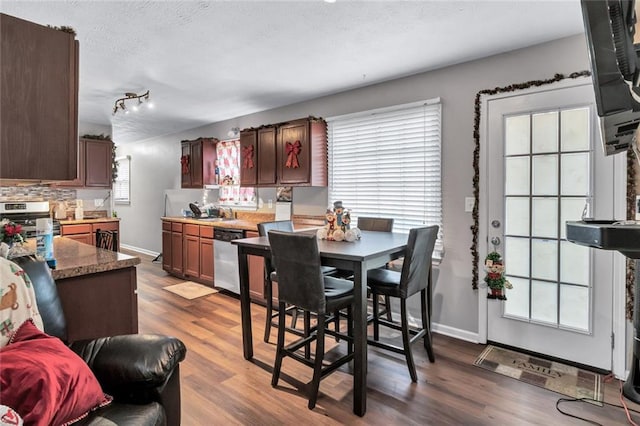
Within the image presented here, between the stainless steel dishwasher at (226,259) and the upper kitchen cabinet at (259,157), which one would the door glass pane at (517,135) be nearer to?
the upper kitchen cabinet at (259,157)

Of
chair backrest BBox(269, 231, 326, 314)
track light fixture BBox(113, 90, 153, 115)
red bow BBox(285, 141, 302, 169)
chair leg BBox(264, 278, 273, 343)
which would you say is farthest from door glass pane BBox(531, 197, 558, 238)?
track light fixture BBox(113, 90, 153, 115)

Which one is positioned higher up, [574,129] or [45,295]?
[574,129]

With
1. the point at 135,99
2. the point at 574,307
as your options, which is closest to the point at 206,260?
the point at 135,99

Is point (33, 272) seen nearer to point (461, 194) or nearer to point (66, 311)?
point (66, 311)

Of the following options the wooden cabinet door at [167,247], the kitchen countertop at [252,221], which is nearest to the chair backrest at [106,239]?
the wooden cabinet door at [167,247]

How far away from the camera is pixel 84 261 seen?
2.02m

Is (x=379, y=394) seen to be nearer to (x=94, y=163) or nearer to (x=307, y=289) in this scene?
(x=307, y=289)

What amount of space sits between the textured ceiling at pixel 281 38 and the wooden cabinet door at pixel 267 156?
0.62 m

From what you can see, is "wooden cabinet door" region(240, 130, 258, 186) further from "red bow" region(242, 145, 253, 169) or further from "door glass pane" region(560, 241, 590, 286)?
"door glass pane" region(560, 241, 590, 286)

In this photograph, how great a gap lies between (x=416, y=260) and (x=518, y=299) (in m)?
1.17

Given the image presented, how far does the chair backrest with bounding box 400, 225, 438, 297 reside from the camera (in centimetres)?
228

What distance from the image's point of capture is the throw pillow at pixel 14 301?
4.18 ft

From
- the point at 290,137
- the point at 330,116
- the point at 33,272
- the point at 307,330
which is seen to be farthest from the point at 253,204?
the point at 33,272

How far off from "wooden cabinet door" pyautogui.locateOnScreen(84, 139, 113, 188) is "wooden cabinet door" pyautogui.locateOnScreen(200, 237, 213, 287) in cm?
174
